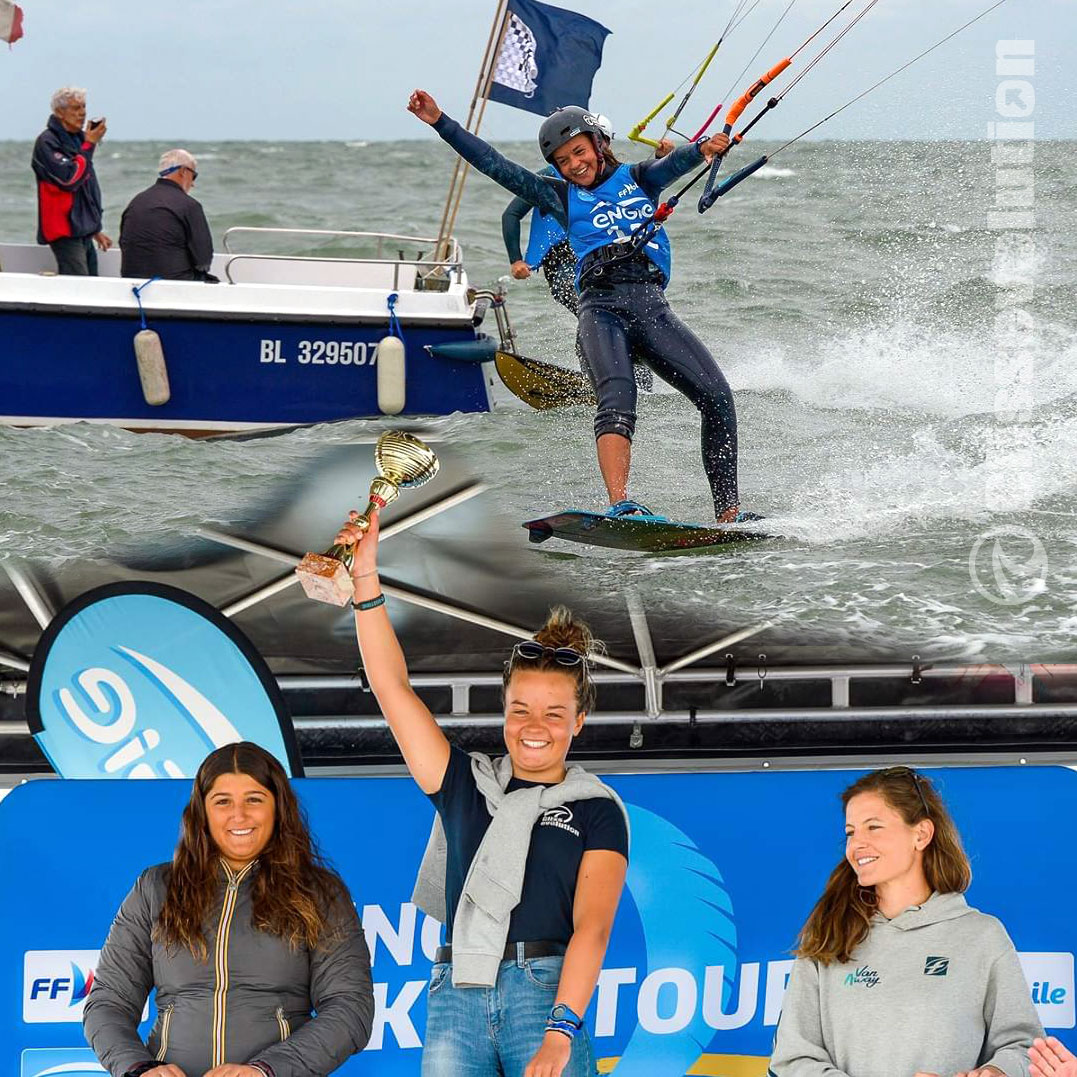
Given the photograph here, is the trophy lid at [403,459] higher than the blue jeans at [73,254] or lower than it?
lower

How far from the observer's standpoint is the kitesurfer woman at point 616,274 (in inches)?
170

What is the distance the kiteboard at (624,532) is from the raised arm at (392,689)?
1596mm

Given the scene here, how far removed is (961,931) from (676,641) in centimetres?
124

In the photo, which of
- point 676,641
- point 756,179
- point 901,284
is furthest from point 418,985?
point 756,179

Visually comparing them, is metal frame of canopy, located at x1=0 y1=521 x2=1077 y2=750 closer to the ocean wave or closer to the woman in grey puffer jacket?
the woman in grey puffer jacket

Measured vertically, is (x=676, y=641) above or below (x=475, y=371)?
below

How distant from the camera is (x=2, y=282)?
6.71 meters

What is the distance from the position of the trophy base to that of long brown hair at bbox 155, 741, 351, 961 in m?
0.38

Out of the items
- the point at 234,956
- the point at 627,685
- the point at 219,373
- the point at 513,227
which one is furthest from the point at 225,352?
the point at 234,956

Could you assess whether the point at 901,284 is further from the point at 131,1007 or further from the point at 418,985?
the point at 131,1007

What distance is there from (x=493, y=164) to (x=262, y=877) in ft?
8.61

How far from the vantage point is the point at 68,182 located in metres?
6.91

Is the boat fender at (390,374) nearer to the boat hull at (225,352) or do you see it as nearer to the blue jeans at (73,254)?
the boat hull at (225,352)

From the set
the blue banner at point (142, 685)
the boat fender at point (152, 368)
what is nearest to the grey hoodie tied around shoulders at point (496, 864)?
the blue banner at point (142, 685)
